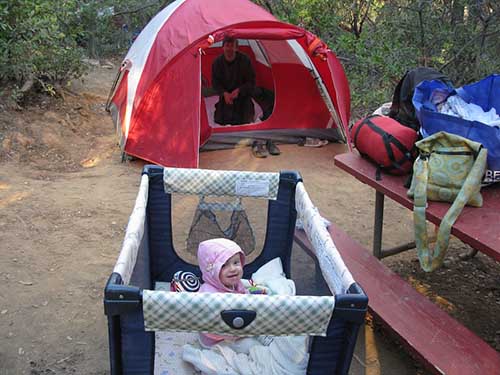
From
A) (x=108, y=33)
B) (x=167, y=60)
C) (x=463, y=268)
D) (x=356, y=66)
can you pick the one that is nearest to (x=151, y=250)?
(x=463, y=268)

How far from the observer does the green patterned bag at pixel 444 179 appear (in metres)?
2.39

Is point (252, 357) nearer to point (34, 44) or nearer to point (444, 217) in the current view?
point (444, 217)

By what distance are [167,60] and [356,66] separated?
2.80 m

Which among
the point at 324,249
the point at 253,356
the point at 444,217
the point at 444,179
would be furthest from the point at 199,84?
the point at 253,356

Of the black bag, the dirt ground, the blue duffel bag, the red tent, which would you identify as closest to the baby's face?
the dirt ground

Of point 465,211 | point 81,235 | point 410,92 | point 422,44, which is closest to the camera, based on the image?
point 465,211

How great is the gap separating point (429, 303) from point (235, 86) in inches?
163

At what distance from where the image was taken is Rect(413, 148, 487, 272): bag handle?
238 centimetres

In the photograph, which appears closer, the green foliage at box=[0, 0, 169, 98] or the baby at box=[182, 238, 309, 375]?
the baby at box=[182, 238, 309, 375]

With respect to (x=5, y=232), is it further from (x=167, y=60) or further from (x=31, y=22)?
(x=31, y=22)

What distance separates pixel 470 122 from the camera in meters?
2.49

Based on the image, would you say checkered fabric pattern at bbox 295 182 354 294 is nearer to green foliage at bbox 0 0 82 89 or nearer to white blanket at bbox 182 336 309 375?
white blanket at bbox 182 336 309 375

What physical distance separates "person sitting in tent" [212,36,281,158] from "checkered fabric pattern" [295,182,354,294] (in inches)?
141

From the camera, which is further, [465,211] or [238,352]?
[465,211]
